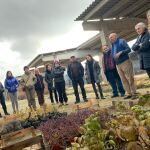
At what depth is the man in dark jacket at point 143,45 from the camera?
8070mm

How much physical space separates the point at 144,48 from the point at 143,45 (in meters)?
0.08

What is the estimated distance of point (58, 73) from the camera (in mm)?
13266

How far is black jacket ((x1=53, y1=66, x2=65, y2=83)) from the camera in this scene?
13.3m

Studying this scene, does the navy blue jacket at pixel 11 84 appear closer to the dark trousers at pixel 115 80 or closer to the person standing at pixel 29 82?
the person standing at pixel 29 82

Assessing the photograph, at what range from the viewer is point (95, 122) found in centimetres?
435

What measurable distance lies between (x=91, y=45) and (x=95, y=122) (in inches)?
809

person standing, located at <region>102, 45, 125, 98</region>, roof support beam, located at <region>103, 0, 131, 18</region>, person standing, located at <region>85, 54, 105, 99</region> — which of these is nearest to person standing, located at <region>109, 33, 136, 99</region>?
person standing, located at <region>102, 45, 125, 98</region>

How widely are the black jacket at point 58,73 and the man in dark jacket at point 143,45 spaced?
5.35 metres

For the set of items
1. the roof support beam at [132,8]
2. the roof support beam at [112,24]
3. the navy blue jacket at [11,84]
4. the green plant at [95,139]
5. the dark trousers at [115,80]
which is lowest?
the green plant at [95,139]

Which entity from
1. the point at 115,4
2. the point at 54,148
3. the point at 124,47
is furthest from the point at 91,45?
the point at 54,148

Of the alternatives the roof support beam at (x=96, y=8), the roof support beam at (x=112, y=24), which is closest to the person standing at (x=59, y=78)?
the roof support beam at (x=112, y=24)

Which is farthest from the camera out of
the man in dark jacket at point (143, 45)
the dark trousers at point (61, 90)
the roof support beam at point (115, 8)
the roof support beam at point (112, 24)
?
the dark trousers at point (61, 90)

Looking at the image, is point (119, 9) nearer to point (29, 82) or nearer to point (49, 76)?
point (49, 76)

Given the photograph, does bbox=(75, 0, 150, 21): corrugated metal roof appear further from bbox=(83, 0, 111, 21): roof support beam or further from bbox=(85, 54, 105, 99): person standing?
bbox=(85, 54, 105, 99): person standing
